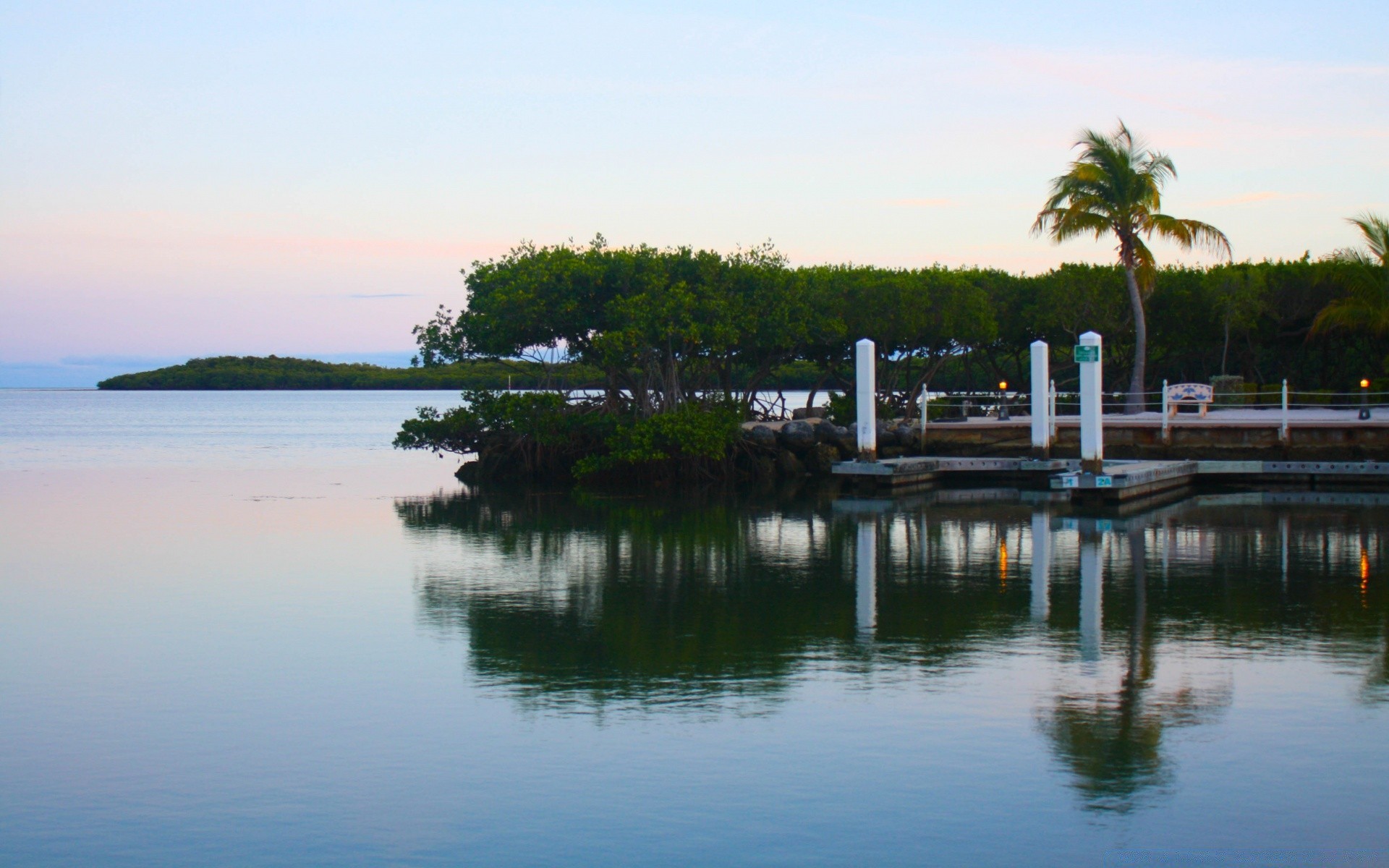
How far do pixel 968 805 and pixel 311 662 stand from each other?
606cm

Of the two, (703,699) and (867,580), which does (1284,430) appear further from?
(703,699)

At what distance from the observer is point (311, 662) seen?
11258 millimetres

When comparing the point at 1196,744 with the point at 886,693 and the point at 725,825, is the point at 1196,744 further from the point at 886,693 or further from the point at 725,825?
the point at 725,825

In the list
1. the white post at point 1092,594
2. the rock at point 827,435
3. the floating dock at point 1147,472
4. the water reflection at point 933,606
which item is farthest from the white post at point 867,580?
the rock at point 827,435

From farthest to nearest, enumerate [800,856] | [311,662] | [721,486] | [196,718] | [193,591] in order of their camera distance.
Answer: [721,486]
[193,591]
[311,662]
[196,718]
[800,856]

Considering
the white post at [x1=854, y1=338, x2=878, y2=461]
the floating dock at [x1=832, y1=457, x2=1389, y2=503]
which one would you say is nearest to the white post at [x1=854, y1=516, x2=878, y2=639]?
the white post at [x1=854, y1=338, x2=878, y2=461]

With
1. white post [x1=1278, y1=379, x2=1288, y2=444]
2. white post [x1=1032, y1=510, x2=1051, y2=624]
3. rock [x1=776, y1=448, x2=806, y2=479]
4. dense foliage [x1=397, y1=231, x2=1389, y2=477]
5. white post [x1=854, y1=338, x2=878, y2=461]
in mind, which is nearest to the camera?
white post [x1=1032, y1=510, x2=1051, y2=624]

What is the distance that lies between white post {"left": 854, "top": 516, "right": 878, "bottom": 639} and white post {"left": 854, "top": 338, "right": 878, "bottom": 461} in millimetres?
5790

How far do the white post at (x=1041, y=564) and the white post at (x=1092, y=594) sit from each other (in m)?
0.37

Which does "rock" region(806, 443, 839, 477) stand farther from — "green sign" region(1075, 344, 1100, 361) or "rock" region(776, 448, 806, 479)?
"green sign" region(1075, 344, 1100, 361)

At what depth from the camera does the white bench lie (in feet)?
105

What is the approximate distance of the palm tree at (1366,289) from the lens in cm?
3534

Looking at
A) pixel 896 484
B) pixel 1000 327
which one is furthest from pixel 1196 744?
pixel 1000 327

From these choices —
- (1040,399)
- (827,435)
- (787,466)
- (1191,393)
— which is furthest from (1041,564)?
(827,435)
